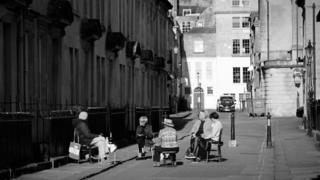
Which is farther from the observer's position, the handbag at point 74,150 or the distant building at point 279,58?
the distant building at point 279,58

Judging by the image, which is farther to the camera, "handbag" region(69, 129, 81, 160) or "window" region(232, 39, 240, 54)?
"window" region(232, 39, 240, 54)

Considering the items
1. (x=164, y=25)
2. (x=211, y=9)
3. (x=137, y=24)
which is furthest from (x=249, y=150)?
(x=211, y=9)

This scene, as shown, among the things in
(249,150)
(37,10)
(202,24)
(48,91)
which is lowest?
(249,150)

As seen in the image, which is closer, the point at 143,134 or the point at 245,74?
the point at 143,134

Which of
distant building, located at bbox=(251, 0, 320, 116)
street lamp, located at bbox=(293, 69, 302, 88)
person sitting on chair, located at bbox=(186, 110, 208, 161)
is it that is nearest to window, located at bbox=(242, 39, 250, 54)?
distant building, located at bbox=(251, 0, 320, 116)

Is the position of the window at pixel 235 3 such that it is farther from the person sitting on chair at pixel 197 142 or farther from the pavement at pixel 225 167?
the person sitting on chair at pixel 197 142

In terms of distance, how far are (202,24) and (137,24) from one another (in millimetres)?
71208

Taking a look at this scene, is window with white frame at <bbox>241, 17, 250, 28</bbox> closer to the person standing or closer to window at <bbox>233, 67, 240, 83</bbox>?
window at <bbox>233, 67, 240, 83</bbox>

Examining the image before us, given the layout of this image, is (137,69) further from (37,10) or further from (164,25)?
(37,10)

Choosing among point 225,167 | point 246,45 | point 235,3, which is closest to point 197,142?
point 225,167

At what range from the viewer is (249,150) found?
2892cm

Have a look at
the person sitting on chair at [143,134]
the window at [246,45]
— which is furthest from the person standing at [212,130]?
A: the window at [246,45]

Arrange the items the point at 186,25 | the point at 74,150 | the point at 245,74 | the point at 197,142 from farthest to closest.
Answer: the point at 186,25 → the point at 245,74 → the point at 197,142 → the point at 74,150

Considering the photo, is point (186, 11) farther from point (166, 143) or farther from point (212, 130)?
point (166, 143)
